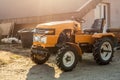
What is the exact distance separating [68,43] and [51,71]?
0.97m

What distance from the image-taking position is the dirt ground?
7908 mm

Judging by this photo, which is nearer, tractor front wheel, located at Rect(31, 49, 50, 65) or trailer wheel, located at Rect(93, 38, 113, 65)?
tractor front wheel, located at Rect(31, 49, 50, 65)

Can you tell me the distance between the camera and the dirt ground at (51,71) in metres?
7.91

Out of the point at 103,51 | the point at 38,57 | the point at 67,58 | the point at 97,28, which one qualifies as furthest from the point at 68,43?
the point at 97,28

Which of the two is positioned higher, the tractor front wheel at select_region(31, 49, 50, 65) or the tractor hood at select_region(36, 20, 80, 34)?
the tractor hood at select_region(36, 20, 80, 34)

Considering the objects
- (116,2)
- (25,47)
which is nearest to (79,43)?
(25,47)

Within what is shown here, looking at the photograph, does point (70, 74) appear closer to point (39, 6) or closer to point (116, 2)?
point (116, 2)

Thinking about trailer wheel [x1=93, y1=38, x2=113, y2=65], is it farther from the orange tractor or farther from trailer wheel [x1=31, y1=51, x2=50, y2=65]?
trailer wheel [x1=31, y1=51, x2=50, y2=65]

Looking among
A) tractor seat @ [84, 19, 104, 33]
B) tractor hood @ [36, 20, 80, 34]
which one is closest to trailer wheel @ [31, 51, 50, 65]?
tractor hood @ [36, 20, 80, 34]

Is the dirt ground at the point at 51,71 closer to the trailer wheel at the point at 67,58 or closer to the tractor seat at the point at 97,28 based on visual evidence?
the trailer wheel at the point at 67,58

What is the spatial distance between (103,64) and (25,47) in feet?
18.5

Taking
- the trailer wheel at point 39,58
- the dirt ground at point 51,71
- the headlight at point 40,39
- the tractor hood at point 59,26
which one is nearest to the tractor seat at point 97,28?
the dirt ground at point 51,71

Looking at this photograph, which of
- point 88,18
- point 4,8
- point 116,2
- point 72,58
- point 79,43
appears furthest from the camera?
point 4,8

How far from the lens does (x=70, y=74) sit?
8.27m
